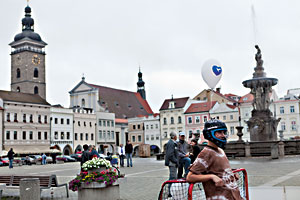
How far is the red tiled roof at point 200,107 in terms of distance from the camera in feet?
258

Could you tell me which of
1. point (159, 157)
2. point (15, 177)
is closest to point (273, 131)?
point (159, 157)

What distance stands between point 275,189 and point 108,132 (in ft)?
255

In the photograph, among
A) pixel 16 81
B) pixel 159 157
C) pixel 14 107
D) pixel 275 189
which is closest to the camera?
pixel 275 189

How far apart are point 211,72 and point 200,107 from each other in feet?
198

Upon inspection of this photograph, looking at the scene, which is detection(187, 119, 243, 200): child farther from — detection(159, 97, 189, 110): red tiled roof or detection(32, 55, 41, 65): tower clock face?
detection(32, 55, 41, 65): tower clock face

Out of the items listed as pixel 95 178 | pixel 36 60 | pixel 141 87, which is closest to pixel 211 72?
pixel 95 178

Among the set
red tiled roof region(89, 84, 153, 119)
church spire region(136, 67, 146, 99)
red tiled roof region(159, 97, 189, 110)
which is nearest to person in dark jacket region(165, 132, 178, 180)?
red tiled roof region(159, 97, 189, 110)

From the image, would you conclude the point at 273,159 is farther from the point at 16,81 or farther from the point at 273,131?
the point at 16,81

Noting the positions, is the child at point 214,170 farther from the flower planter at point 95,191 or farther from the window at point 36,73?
the window at point 36,73

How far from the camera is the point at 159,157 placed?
1396 inches

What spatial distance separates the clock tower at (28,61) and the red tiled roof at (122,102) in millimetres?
23156

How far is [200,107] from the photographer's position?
80750 mm

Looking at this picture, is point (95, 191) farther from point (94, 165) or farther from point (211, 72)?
Result: point (211, 72)

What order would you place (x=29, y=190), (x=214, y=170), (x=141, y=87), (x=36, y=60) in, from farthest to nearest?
(x=141, y=87) → (x=36, y=60) → (x=29, y=190) → (x=214, y=170)
